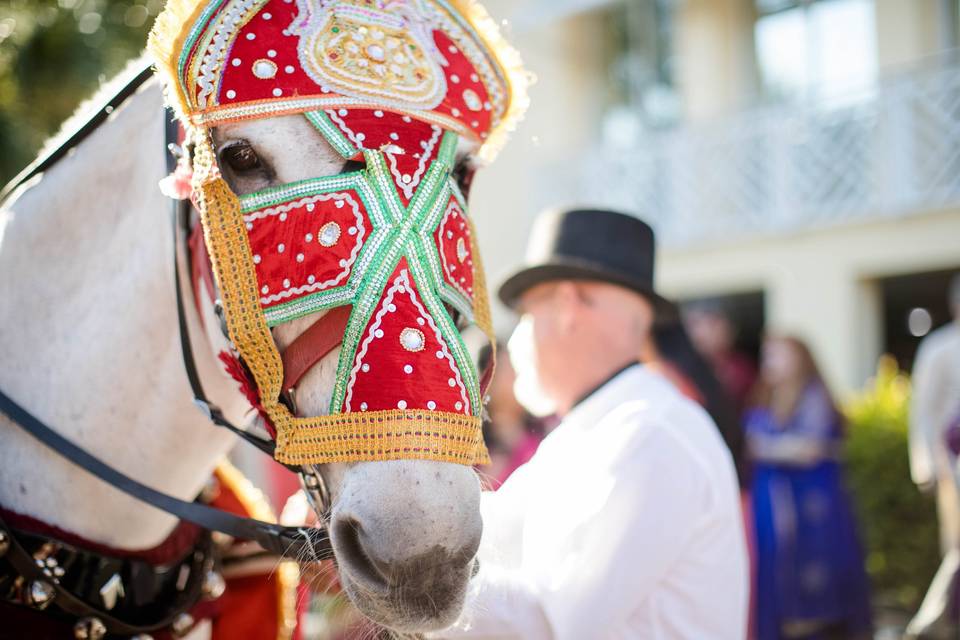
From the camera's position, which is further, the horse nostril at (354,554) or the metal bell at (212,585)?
the metal bell at (212,585)

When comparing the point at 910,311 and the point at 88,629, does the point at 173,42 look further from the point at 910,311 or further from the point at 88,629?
the point at 910,311

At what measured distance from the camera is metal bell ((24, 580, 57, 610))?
5.91ft

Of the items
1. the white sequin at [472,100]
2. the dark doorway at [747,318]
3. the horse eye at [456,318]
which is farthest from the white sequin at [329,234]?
the dark doorway at [747,318]

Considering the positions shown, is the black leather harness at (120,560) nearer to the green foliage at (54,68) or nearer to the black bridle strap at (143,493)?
the black bridle strap at (143,493)

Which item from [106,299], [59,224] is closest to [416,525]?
[106,299]

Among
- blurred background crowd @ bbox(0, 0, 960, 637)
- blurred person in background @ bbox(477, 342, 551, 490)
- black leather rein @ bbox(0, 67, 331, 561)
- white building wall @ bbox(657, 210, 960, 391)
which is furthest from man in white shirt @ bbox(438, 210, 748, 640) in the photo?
white building wall @ bbox(657, 210, 960, 391)

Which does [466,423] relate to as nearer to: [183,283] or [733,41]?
[183,283]

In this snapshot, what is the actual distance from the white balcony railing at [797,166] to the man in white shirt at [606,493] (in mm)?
7791

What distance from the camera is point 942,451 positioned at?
638cm

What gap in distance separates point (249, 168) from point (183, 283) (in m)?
0.30

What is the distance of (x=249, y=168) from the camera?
5.55ft

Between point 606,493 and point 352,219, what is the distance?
1.15 meters

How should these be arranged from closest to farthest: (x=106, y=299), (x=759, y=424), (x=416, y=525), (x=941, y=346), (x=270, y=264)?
1. (x=416, y=525)
2. (x=270, y=264)
3. (x=106, y=299)
4. (x=941, y=346)
5. (x=759, y=424)

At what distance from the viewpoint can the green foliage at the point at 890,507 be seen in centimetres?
795
